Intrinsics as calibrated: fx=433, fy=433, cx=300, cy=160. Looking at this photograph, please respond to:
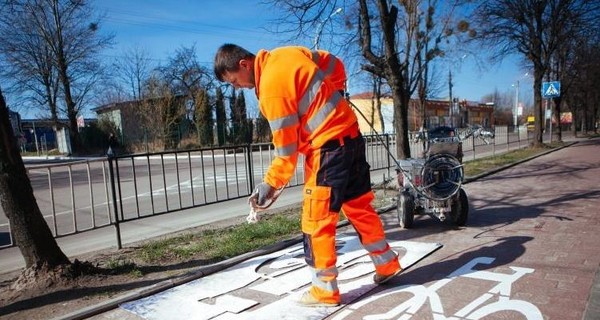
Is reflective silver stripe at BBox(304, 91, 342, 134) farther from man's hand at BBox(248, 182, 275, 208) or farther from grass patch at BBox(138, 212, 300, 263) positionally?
grass patch at BBox(138, 212, 300, 263)

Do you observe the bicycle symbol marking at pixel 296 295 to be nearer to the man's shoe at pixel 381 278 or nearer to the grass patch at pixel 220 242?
the man's shoe at pixel 381 278

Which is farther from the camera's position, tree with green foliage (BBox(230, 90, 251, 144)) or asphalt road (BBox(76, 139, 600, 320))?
tree with green foliage (BBox(230, 90, 251, 144))

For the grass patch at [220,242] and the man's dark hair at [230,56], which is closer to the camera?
the man's dark hair at [230,56]

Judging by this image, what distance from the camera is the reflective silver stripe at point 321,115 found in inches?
128

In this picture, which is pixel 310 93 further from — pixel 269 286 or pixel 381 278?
pixel 269 286

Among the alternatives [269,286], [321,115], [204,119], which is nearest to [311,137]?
[321,115]

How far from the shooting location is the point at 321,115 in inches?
128

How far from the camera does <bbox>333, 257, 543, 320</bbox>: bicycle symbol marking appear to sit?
3152 mm

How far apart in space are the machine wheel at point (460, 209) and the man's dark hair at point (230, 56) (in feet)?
11.6

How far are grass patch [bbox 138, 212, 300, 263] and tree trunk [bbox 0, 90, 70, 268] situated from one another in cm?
109

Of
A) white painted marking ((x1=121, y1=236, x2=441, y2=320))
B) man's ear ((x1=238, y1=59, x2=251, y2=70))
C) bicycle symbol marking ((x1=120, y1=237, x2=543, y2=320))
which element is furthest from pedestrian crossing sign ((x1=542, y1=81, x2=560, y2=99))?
man's ear ((x1=238, y1=59, x2=251, y2=70))

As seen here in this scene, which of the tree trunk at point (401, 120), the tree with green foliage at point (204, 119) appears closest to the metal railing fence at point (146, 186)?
the tree trunk at point (401, 120)

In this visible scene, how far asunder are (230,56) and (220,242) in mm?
2832

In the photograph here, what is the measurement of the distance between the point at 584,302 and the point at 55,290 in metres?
4.46
